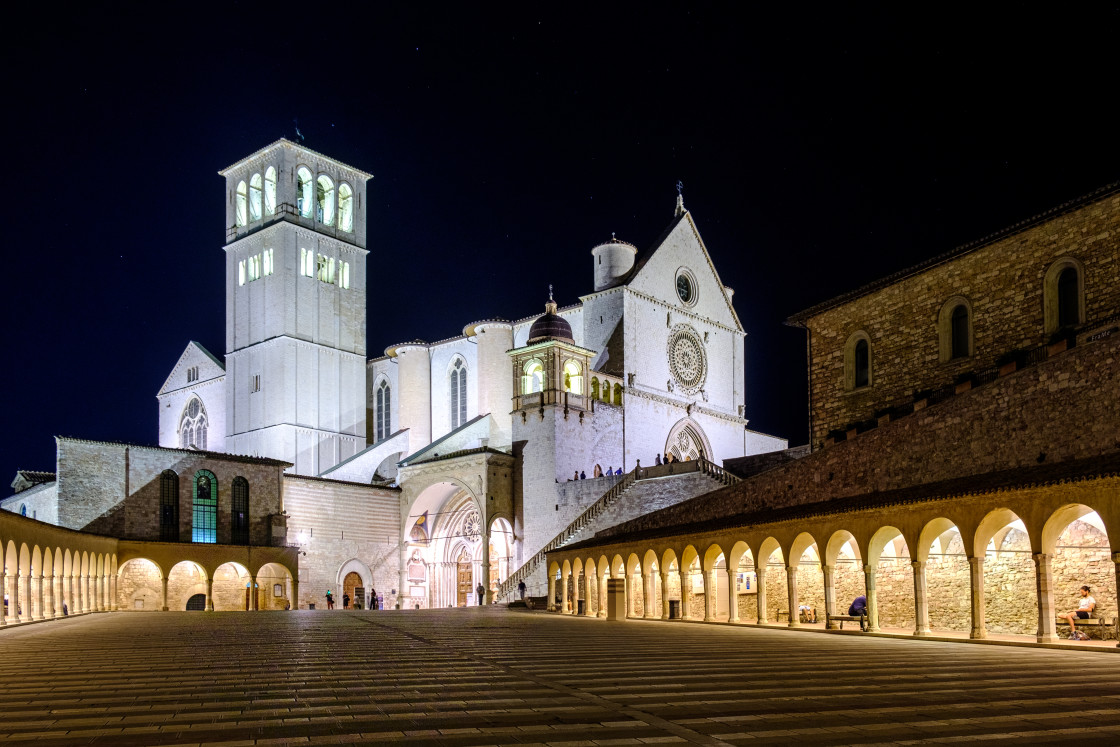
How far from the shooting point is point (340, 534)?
47.8m

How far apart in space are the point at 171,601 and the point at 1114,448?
35733 mm

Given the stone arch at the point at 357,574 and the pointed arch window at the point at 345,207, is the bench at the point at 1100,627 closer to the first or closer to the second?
the stone arch at the point at 357,574

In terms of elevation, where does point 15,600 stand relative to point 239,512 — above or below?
below

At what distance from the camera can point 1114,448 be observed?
57.3 ft

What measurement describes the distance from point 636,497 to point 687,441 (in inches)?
488

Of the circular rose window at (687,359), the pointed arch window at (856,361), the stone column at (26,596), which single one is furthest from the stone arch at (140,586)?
the pointed arch window at (856,361)

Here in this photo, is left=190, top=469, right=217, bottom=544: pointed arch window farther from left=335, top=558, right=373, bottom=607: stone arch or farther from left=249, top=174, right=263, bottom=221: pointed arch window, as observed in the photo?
left=249, top=174, right=263, bottom=221: pointed arch window

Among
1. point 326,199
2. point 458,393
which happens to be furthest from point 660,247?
point 326,199

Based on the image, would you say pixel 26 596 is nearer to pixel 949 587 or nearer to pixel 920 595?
pixel 920 595

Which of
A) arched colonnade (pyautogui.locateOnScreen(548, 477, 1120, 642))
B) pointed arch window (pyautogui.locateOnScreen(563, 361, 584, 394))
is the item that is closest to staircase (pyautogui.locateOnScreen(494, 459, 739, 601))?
pointed arch window (pyautogui.locateOnScreen(563, 361, 584, 394))

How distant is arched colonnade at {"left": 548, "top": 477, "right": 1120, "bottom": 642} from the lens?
16609 mm

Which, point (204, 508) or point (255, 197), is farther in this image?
point (255, 197)

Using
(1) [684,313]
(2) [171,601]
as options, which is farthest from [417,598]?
(1) [684,313]

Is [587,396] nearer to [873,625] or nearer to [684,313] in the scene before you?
[684,313]
